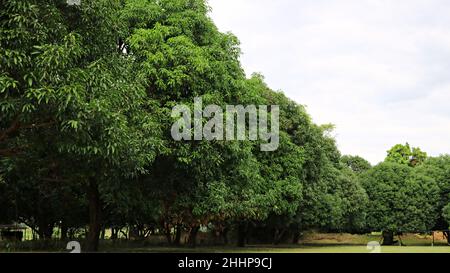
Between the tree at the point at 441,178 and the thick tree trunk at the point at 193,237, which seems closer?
the thick tree trunk at the point at 193,237

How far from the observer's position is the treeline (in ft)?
40.5

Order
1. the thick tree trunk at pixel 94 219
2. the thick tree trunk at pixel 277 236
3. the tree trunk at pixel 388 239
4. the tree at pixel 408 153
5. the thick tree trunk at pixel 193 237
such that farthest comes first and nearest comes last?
1. the tree at pixel 408 153
2. the tree trunk at pixel 388 239
3. the thick tree trunk at pixel 277 236
4. the thick tree trunk at pixel 193 237
5. the thick tree trunk at pixel 94 219

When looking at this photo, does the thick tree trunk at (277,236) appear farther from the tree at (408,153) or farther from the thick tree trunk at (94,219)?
the tree at (408,153)

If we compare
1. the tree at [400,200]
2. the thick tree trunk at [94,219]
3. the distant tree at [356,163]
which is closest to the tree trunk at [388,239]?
the tree at [400,200]

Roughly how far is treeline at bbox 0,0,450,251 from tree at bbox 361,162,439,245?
1270cm

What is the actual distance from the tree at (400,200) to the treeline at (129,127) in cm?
1270

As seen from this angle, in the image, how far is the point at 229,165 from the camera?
22891 mm

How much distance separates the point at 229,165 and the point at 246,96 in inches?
144

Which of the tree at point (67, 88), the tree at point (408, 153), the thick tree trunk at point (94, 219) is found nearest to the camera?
the tree at point (67, 88)

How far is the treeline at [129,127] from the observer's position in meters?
12.3

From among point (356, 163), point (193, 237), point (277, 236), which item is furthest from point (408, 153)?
point (193, 237)

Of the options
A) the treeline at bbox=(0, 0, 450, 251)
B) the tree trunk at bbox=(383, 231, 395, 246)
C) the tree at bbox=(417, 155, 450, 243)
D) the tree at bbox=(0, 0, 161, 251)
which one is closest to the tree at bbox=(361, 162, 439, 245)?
the tree trunk at bbox=(383, 231, 395, 246)

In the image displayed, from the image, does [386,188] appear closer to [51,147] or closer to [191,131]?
[191,131]
